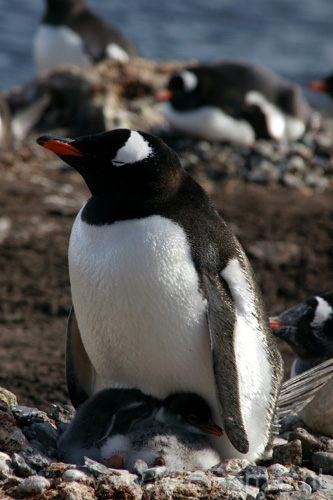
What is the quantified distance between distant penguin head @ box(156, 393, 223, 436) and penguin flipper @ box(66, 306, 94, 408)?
0.57m

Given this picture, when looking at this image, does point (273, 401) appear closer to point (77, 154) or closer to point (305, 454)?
point (305, 454)

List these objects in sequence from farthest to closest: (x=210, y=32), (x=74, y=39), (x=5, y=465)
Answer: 1. (x=210, y=32)
2. (x=74, y=39)
3. (x=5, y=465)

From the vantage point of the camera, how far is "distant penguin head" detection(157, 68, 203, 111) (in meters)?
9.26

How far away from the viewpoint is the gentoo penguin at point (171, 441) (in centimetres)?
299

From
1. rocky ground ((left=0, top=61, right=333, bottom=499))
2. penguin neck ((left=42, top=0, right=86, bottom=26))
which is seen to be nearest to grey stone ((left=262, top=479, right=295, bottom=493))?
rocky ground ((left=0, top=61, right=333, bottom=499))

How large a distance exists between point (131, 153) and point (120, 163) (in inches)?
2.4

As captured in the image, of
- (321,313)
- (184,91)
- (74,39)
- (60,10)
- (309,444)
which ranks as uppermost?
(321,313)

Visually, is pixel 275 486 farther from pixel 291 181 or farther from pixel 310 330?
pixel 291 181

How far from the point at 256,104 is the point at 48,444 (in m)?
6.93

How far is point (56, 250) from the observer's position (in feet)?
22.0

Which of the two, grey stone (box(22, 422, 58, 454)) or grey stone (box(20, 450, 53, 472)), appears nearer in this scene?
grey stone (box(20, 450, 53, 472))

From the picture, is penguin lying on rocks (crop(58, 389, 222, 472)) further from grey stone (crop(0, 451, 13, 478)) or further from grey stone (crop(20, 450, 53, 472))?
grey stone (crop(0, 451, 13, 478))

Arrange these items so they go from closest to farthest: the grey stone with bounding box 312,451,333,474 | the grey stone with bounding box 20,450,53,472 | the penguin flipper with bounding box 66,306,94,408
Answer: the grey stone with bounding box 20,450,53,472
the grey stone with bounding box 312,451,333,474
the penguin flipper with bounding box 66,306,94,408

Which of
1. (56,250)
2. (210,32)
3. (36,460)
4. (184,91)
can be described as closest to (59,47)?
(184,91)
